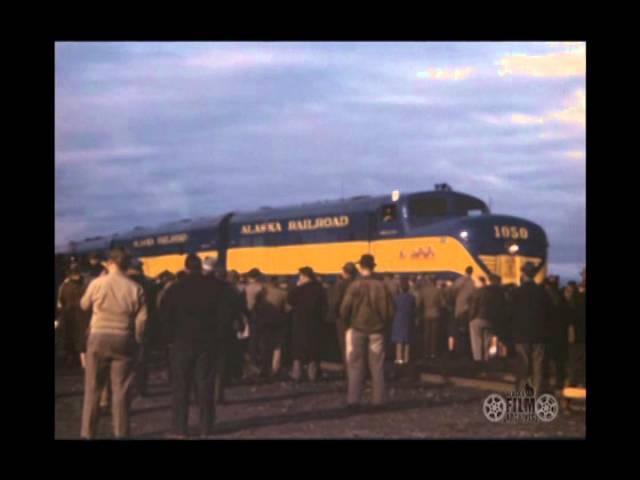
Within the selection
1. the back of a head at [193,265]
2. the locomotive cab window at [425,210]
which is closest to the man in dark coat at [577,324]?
the locomotive cab window at [425,210]

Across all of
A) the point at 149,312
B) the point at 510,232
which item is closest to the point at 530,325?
the point at 510,232

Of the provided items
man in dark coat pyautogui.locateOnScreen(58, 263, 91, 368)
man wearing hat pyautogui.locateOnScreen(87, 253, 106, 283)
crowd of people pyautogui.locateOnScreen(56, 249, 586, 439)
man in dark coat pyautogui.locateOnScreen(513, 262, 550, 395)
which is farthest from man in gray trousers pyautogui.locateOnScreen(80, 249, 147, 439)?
man in dark coat pyautogui.locateOnScreen(513, 262, 550, 395)

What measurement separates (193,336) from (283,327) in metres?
3.89

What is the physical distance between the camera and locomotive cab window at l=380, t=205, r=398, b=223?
16.4m

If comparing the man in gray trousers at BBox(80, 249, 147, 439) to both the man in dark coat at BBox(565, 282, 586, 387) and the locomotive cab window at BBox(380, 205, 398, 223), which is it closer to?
the man in dark coat at BBox(565, 282, 586, 387)

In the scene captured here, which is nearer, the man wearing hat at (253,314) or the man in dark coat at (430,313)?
the man wearing hat at (253,314)

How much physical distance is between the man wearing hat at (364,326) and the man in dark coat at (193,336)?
72.2 inches

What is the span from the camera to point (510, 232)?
604 inches

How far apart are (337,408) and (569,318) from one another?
3.08 metres

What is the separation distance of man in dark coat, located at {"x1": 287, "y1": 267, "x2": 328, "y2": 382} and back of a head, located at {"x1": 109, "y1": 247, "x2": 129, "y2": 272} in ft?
12.0

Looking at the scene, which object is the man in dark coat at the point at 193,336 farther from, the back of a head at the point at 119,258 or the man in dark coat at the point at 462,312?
the man in dark coat at the point at 462,312

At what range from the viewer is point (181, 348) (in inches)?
410

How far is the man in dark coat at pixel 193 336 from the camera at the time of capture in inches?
409
